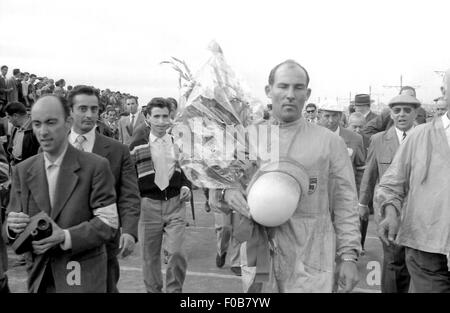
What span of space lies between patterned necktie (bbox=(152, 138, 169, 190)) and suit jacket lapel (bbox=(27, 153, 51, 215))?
250 centimetres

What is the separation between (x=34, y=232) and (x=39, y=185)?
35cm

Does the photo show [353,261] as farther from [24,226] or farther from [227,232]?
[227,232]

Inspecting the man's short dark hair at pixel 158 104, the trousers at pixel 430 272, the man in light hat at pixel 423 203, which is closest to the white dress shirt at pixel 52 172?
the man in light hat at pixel 423 203

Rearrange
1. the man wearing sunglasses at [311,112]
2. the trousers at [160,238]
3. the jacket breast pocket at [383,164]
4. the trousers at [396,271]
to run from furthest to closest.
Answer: the man wearing sunglasses at [311,112] → the jacket breast pocket at [383,164] → the trousers at [160,238] → the trousers at [396,271]

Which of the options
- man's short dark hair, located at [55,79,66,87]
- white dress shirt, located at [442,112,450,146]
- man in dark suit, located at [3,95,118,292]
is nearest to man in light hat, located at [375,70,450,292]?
white dress shirt, located at [442,112,450,146]

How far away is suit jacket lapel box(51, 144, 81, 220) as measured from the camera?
3.42 meters

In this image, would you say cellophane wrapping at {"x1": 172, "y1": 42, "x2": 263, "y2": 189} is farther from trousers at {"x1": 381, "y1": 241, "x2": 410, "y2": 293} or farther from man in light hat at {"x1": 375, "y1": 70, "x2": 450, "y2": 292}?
trousers at {"x1": 381, "y1": 241, "x2": 410, "y2": 293}

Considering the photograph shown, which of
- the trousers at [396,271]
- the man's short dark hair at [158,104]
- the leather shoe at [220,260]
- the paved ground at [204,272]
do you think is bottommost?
the paved ground at [204,272]

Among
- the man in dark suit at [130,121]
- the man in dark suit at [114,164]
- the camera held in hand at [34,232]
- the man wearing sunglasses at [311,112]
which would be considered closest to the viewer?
the camera held in hand at [34,232]

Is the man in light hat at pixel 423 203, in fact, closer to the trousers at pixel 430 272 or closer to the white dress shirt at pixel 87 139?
the trousers at pixel 430 272

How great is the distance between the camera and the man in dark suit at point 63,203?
3.39 metres

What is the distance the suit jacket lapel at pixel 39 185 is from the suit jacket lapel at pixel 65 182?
0.18 feet
